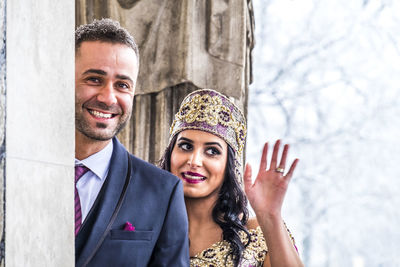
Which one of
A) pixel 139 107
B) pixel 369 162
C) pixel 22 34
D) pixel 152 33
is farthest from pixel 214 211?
pixel 369 162

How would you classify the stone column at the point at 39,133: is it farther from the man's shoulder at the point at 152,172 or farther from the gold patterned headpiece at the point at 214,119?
the gold patterned headpiece at the point at 214,119

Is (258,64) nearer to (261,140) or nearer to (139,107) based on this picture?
(261,140)

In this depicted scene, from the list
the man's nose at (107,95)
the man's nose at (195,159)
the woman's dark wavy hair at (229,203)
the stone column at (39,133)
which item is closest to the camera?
the stone column at (39,133)

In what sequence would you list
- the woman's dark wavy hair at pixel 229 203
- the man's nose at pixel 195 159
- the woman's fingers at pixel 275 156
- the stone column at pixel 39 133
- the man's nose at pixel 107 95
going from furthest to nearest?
the woman's dark wavy hair at pixel 229 203 → the man's nose at pixel 195 159 → the woman's fingers at pixel 275 156 → the man's nose at pixel 107 95 → the stone column at pixel 39 133

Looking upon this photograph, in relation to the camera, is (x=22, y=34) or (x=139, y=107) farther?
(x=139, y=107)

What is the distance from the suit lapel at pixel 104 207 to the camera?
1305 millimetres

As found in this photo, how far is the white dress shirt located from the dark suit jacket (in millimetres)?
22

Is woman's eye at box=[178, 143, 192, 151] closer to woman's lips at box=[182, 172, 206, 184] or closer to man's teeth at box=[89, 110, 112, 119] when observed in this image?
woman's lips at box=[182, 172, 206, 184]

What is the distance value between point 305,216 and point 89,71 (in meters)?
7.42

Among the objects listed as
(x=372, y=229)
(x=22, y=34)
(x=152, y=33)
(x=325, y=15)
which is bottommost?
(x=372, y=229)

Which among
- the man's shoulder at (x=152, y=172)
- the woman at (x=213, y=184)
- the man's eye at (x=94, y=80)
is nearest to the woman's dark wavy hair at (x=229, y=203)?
the woman at (x=213, y=184)

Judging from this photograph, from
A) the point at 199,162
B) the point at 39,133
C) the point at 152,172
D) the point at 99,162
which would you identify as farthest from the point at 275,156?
the point at 39,133

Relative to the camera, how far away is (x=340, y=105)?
27.8 ft

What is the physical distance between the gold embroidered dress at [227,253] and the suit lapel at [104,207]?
88cm
